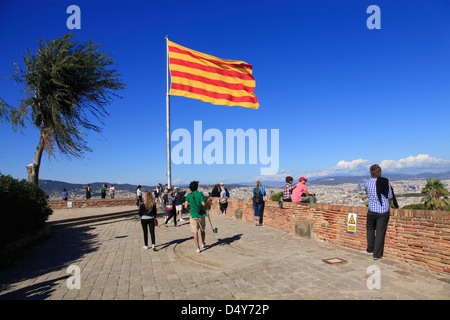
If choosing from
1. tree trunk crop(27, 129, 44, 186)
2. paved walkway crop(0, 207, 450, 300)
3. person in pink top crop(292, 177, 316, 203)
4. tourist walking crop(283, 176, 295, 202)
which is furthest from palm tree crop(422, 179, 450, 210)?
tree trunk crop(27, 129, 44, 186)

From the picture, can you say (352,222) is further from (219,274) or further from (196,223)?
(196,223)

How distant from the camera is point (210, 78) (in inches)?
584

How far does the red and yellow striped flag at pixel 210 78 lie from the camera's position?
538 inches

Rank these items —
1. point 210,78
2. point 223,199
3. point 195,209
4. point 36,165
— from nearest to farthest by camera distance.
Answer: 1. point 195,209
2. point 36,165
3. point 210,78
4. point 223,199

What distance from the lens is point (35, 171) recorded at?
496 inches

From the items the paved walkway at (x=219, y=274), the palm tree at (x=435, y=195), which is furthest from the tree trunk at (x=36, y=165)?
the palm tree at (x=435, y=195)

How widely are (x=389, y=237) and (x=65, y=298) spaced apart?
21.6 ft

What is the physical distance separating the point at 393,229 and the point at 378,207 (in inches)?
23.3

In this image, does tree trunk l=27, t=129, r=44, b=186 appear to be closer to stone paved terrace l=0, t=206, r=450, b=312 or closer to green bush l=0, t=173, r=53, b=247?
green bush l=0, t=173, r=53, b=247

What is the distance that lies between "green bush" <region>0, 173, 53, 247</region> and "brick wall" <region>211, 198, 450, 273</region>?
8859mm

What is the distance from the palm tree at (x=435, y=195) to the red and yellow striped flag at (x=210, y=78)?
1791cm

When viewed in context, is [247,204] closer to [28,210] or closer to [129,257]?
[129,257]

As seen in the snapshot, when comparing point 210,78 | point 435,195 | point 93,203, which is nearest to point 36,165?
point 210,78

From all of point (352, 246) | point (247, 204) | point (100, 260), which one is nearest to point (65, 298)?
point (100, 260)
